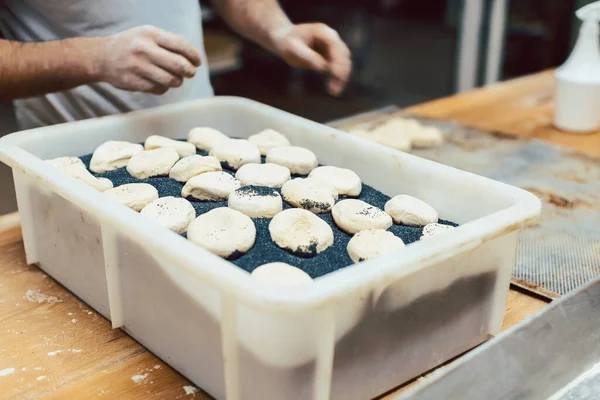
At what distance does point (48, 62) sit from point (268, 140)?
36cm

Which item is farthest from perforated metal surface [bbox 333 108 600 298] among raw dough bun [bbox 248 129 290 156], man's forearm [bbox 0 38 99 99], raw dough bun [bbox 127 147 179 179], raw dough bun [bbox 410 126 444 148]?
man's forearm [bbox 0 38 99 99]

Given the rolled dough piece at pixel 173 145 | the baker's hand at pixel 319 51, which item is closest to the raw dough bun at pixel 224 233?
the rolled dough piece at pixel 173 145

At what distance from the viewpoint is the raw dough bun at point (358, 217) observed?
Result: 67 cm

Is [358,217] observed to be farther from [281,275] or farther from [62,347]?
[62,347]

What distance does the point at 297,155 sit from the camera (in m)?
0.83

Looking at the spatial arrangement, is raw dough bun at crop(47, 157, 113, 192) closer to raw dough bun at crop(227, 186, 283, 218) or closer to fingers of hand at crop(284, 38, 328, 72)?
raw dough bun at crop(227, 186, 283, 218)

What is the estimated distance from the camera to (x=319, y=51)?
113 cm

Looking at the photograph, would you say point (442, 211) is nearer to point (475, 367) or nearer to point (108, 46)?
point (475, 367)

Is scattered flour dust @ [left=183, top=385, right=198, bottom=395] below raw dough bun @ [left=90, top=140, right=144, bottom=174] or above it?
below

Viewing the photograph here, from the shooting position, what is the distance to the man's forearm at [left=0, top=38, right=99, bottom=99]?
94 cm

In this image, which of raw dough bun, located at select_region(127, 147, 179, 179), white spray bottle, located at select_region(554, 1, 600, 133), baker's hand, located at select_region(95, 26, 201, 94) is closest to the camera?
raw dough bun, located at select_region(127, 147, 179, 179)

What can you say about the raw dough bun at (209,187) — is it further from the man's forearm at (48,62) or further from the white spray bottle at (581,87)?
the white spray bottle at (581,87)

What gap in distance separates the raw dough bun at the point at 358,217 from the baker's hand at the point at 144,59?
382 mm

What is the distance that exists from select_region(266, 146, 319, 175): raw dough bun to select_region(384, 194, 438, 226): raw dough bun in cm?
16
